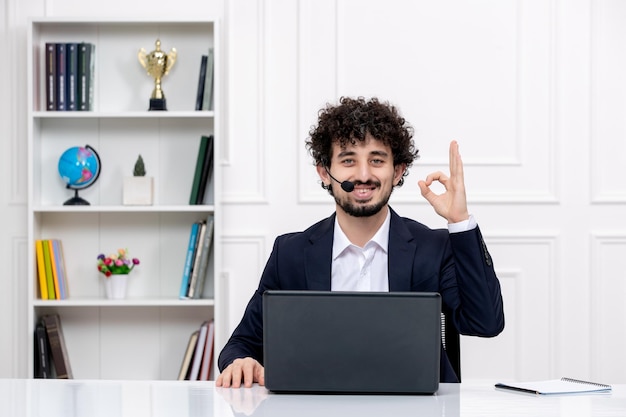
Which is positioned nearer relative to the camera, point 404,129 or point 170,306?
point 404,129

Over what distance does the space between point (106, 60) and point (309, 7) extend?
90 cm

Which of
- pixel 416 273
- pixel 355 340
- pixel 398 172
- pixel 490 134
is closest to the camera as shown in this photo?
pixel 355 340

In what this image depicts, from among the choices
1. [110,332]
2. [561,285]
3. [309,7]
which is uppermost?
[309,7]

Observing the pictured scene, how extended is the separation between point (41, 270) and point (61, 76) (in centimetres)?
81

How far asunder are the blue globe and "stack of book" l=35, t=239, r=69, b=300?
0.20 m

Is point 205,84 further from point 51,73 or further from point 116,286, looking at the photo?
point 116,286

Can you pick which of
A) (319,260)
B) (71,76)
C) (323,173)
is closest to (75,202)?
(71,76)

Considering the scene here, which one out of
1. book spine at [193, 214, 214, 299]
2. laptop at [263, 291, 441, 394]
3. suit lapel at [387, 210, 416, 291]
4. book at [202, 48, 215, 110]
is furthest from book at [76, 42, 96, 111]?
laptop at [263, 291, 441, 394]

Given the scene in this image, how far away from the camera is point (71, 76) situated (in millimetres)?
3453

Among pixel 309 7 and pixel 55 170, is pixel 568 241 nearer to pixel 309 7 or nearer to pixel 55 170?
pixel 309 7

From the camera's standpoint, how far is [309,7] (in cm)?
353

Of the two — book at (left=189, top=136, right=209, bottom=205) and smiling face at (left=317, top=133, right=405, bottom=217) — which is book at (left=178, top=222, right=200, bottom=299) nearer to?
book at (left=189, top=136, right=209, bottom=205)

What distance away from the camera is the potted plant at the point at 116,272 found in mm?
3453

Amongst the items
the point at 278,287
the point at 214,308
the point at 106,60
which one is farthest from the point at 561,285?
the point at 106,60
